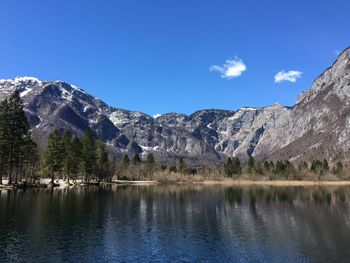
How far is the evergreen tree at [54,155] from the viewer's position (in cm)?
14500

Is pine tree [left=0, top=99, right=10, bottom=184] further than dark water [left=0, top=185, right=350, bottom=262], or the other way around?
pine tree [left=0, top=99, right=10, bottom=184]

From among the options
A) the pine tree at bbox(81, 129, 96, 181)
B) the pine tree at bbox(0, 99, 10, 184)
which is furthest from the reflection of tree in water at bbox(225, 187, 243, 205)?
the pine tree at bbox(81, 129, 96, 181)

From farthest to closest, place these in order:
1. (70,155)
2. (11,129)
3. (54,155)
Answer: (70,155) < (54,155) < (11,129)

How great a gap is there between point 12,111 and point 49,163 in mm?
37822

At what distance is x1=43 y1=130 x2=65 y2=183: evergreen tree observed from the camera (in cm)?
14500

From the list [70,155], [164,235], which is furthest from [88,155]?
[164,235]

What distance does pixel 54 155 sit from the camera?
145875 millimetres

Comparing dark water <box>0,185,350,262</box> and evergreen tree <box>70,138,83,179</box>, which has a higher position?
evergreen tree <box>70,138,83,179</box>

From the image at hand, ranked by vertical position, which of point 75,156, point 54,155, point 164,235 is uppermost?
point 75,156

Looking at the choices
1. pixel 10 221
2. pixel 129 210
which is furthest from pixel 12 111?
pixel 10 221

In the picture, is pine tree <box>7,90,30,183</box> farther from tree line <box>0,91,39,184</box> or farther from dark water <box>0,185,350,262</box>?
dark water <box>0,185,350,262</box>

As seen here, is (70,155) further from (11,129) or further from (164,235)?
(164,235)

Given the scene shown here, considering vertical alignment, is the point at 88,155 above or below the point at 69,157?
above

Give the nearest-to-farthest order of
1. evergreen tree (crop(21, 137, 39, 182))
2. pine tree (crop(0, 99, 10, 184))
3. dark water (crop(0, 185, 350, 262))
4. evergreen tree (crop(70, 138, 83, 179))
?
dark water (crop(0, 185, 350, 262)) < pine tree (crop(0, 99, 10, 184)) < evergreen tree (crop(21, 137, 39, 182)) < evergreen tree (crop(70, 138, 83, 179))
